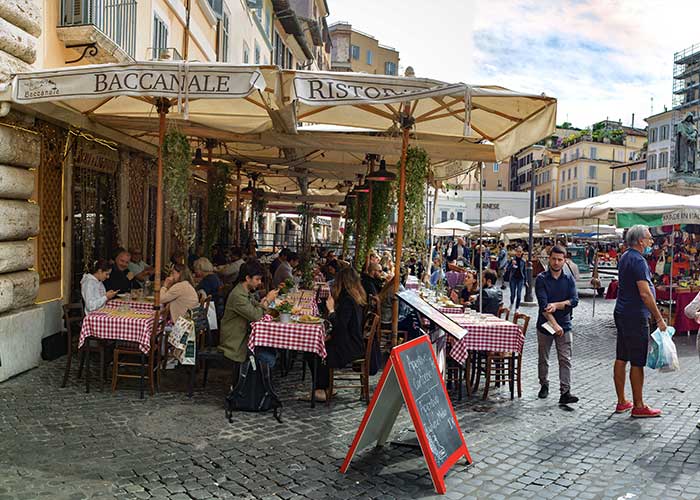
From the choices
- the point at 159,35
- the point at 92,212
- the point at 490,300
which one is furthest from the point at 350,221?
the point at 490,300

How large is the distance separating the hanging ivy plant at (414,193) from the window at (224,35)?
1218 cm

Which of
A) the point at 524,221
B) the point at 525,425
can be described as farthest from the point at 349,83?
the point at 524,221

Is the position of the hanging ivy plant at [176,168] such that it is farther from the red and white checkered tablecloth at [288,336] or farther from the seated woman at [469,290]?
the seated woman at [469,290]

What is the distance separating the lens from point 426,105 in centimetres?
801

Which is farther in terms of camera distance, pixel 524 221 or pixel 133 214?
pixel 524 221

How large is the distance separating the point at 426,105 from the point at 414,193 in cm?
117

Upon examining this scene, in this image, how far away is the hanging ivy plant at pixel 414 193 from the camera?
7.83 m

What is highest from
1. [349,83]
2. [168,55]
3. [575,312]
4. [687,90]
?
[687,90]

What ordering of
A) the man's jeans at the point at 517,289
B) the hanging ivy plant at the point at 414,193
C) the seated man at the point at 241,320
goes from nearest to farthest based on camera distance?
1. the seated man at the point at 241,320
2. the hanging ivy plant at the point at 414,193
3. the man's jeans at the point at 517,289

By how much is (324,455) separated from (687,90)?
61856mm

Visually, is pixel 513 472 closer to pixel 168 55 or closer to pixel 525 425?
pixel 525 425

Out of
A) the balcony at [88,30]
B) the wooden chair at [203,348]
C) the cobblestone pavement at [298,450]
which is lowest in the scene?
the cobblestone pavement at [298,450]

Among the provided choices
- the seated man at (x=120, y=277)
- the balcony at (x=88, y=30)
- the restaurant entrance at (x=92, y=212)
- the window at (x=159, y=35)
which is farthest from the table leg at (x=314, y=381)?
the window at (x=159, y=35)

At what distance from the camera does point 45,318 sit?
8258 mm
